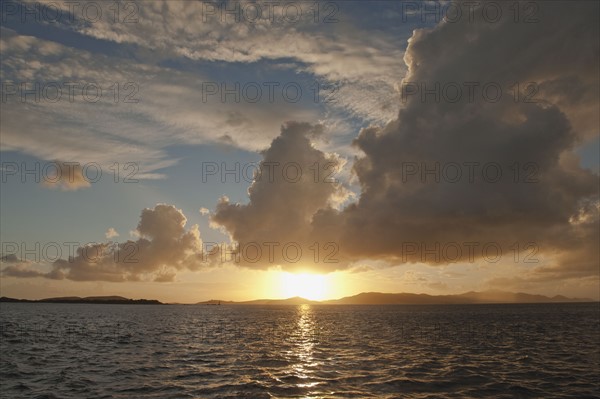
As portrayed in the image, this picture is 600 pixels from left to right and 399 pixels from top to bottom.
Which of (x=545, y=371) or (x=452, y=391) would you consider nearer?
(x=452, y=391)

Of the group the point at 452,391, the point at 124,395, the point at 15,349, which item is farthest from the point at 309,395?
the point at 15,349

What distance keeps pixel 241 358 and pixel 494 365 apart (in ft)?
82.1

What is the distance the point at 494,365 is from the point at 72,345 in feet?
166

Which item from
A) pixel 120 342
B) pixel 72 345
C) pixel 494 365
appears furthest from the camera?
pixel 120 342

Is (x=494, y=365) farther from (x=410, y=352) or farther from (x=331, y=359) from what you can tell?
(x=331, y=359)

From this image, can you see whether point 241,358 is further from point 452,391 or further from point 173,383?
point 452,391

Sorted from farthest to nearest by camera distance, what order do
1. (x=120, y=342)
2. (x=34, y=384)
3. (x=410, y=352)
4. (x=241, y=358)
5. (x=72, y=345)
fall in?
1. (x=120, y=342)
2. (x=72, y=345)
3. (x=410, y=352)
4. (x=241, y=358)
5. (x=34, y=384)


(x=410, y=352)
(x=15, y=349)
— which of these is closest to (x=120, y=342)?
(x=15, y=349)

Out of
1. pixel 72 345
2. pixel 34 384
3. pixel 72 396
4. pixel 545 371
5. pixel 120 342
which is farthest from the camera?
pixel 120 342

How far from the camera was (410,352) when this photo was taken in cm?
4794

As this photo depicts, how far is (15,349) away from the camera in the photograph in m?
48.7

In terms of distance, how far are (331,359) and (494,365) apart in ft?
51.1

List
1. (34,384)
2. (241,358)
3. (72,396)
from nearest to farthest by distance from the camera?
(72,396)
(34,384)
(241,358)

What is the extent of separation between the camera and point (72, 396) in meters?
27.4
